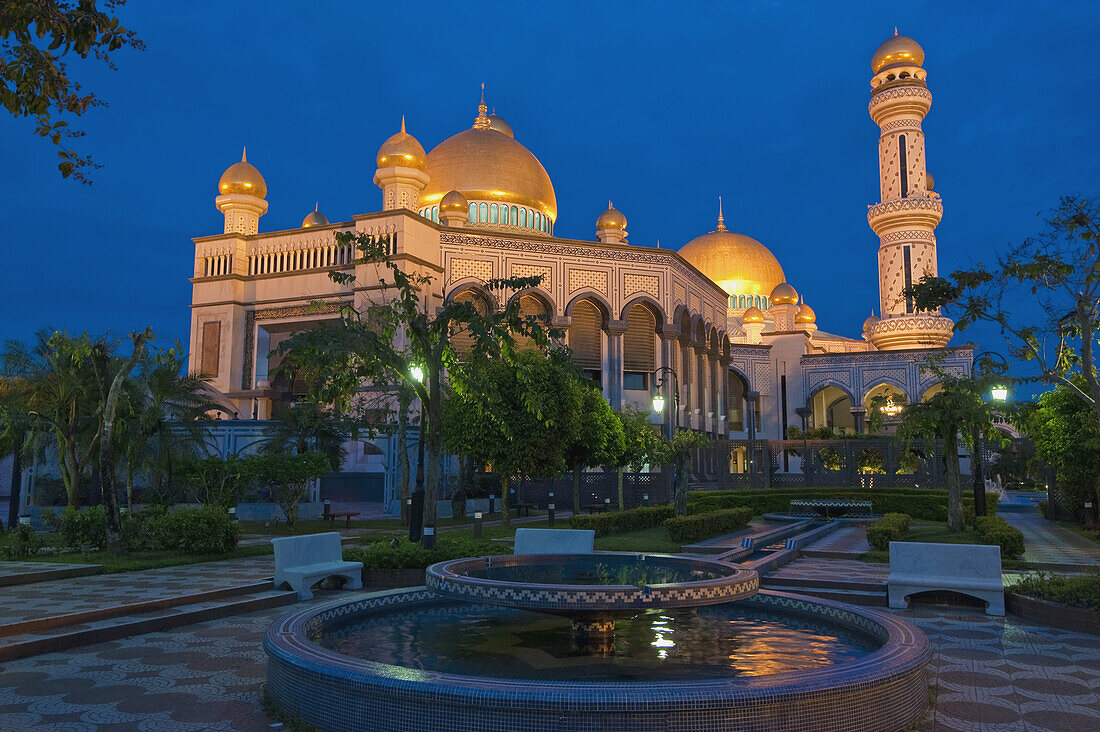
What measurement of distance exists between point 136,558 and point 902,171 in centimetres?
3900

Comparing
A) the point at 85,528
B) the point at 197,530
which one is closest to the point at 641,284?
the point at 197,530

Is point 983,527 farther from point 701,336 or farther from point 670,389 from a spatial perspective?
point 701,336

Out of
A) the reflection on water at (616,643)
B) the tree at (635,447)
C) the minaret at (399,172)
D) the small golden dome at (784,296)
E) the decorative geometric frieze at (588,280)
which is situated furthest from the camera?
the small golden dome at (784,296)

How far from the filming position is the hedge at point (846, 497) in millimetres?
22391

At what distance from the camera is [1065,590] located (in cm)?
766

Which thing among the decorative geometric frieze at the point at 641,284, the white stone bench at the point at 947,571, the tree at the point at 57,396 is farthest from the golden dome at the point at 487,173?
the white stone bench at the point at 947,571

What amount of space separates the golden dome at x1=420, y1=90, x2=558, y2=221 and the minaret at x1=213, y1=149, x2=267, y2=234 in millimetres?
7840

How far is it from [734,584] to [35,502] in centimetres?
2356

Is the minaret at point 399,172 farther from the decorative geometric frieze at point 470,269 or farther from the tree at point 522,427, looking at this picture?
the tree at point 522,427

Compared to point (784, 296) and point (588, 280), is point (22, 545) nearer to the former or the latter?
point (588, 280)

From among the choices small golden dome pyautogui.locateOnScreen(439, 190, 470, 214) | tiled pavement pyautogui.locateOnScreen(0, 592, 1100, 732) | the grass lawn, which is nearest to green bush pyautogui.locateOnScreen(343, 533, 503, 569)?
tiled pavement pyautogui.locateOnScreen(0, 592, 1100, 732)

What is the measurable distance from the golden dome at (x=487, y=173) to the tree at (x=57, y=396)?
72.9 ft

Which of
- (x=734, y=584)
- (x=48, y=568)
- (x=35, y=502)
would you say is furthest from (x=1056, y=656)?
(x=35, y=502)

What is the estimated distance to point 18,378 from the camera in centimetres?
1755
